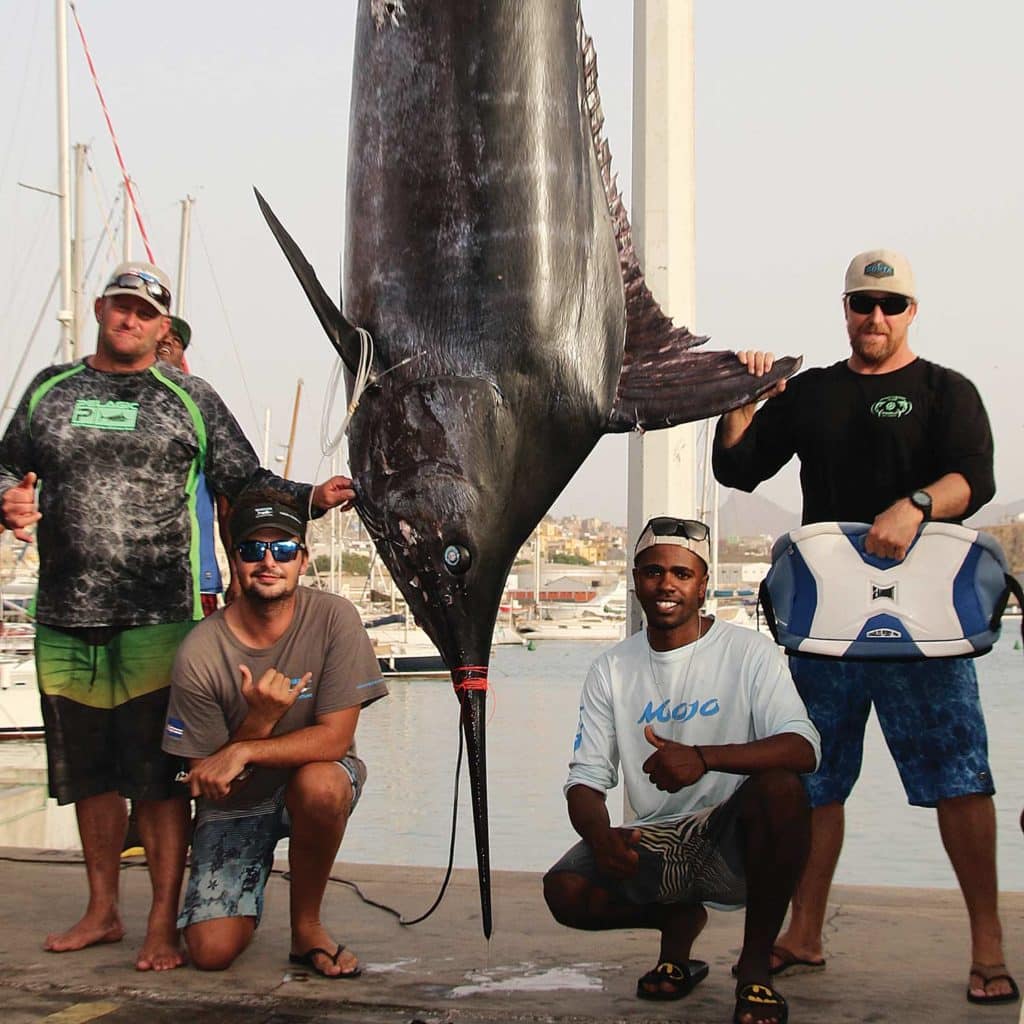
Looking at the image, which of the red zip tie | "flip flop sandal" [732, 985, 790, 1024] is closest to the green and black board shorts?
the red zip tie

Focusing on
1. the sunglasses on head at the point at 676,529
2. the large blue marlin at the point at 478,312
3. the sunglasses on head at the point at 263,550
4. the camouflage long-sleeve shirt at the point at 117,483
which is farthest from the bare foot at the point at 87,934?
the sunglasses on head at the point at 676,529

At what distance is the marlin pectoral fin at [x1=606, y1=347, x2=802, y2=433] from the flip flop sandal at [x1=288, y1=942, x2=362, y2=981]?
3.86ft

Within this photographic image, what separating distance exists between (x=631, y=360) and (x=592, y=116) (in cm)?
50

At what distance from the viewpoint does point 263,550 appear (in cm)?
297

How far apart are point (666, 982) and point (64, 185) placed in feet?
34.1

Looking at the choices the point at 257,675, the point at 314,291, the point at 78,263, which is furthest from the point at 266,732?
the point at 78,263

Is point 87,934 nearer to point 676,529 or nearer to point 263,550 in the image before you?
point 263,550

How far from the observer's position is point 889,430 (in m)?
2.96

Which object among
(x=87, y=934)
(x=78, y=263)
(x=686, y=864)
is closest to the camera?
(x=686, y=864)

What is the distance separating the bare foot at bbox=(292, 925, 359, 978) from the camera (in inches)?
112

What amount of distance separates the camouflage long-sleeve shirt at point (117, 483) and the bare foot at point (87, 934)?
645 millimetres

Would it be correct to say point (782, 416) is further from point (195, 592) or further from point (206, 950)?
point (206, 950)

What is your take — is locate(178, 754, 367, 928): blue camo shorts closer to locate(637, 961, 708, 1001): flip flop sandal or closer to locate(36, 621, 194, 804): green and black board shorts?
locate(36, 621, 194, 804): green and black board shorts

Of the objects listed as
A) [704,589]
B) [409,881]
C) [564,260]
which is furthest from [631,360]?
[409,881]
